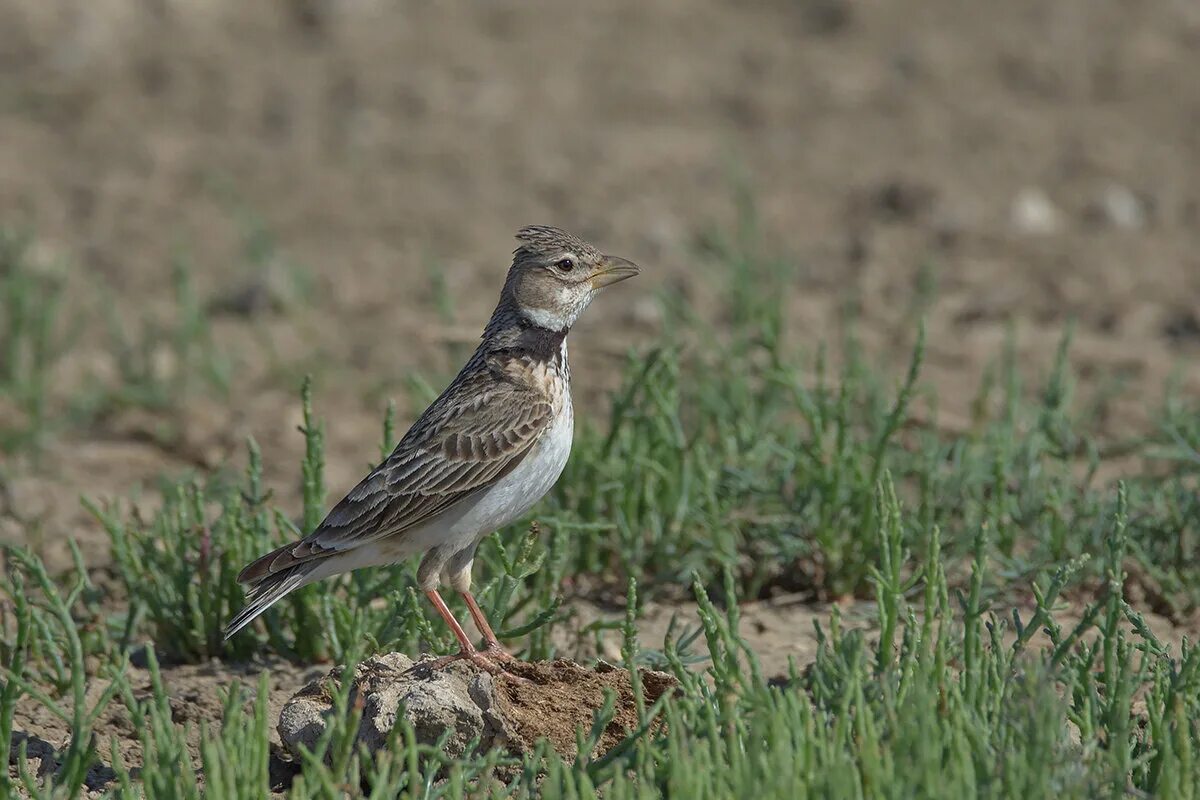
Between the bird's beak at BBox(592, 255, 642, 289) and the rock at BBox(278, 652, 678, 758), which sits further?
the bird's beak at BBox(592, 255, 642, 289)

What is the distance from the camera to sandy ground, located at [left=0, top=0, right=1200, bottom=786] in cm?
809

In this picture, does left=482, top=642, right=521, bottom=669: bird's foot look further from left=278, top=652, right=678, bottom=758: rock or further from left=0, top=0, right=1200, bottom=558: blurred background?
left=0, top=0, right=1200, bottom=558: blurred background

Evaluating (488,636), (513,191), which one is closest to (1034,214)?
(513,191)

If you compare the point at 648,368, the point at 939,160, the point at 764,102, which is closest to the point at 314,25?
the point at 764,102

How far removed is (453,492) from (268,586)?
1.86ft

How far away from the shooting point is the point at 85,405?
25.3 ft

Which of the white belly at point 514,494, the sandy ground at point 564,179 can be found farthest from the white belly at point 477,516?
the sandy ground at point 564,179

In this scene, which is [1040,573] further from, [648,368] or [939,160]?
[939,160]

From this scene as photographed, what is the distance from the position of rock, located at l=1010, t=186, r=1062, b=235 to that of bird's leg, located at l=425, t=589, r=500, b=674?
5450 mm

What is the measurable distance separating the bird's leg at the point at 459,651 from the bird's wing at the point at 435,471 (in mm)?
229

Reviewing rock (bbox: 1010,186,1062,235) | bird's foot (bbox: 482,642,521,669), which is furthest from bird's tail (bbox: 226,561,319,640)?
rock (bbox: 1010,186,1062,235)

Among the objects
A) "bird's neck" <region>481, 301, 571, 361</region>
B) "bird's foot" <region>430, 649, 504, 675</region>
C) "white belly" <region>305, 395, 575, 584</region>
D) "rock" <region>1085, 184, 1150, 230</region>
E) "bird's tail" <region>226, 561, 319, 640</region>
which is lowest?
"bird's foot" <region>430, 649, 504, 675</region>

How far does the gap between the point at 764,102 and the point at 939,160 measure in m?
1.21

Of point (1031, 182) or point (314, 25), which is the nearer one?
point (1031, 182)
